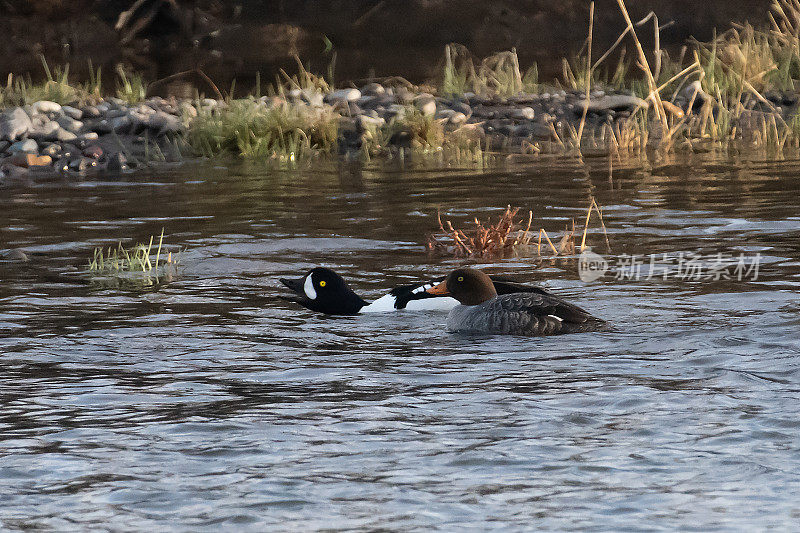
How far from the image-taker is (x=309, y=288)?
8.76m

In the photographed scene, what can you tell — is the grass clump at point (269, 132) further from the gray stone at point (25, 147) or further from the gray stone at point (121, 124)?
the gray stone at point (25, 147)

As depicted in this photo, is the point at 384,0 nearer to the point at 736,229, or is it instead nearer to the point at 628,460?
the point at 736,229

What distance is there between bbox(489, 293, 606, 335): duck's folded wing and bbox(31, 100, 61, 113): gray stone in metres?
13.5

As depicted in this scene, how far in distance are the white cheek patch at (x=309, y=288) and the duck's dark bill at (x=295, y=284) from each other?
0.32 feet

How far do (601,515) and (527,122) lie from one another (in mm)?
15845

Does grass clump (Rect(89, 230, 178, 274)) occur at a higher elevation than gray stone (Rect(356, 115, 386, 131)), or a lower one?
lower

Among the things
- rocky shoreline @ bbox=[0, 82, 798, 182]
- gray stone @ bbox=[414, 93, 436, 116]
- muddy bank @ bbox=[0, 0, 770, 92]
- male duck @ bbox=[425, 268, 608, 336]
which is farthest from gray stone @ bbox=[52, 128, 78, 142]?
muddy bank @ bbox=[0, 0, 770, 92]

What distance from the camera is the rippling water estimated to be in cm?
483

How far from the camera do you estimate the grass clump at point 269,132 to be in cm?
1845

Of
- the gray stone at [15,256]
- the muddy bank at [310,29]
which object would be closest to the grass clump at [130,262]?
the gray stone at [15,256]

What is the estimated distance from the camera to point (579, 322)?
297 inches

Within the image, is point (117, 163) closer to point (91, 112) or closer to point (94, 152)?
point (94, 152)

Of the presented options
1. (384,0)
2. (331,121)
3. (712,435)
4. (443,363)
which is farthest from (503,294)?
(384,0)

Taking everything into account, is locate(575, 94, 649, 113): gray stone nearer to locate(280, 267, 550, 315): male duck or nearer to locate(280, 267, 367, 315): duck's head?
locate(280, 267, 550, 315): male duck
